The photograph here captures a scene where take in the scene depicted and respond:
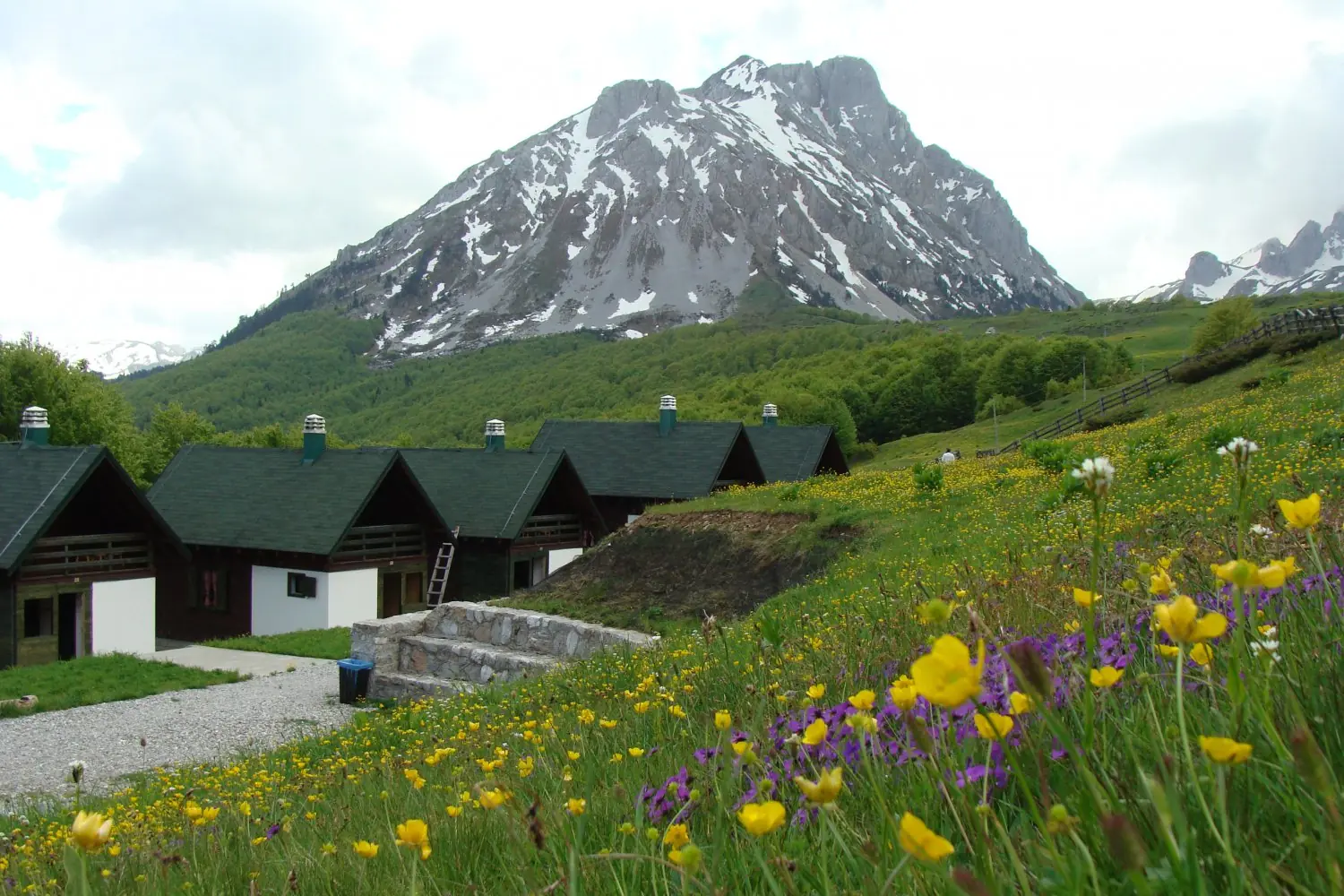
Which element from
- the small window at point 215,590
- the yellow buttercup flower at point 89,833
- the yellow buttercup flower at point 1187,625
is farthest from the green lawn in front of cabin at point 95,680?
the yellow buttercup flower at point 1187,625

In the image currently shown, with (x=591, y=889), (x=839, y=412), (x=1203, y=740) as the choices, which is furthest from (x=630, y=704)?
(x=839, y=412)

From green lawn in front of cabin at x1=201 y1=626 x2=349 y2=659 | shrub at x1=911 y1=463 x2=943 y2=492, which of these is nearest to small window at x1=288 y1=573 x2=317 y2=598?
green lawn in front of cabin at x1=201 y1=626 x2=349 y2=659

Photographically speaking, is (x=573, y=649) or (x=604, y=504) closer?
(x=573, y=649)

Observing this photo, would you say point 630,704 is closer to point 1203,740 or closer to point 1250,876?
point 1250,876

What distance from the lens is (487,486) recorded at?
114ft

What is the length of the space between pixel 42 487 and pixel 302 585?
24.0 ft

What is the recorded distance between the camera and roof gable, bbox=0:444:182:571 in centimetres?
2402

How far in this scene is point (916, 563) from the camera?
434 inches

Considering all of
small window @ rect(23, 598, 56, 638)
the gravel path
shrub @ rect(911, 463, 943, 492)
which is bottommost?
the gravel path

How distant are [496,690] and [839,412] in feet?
276

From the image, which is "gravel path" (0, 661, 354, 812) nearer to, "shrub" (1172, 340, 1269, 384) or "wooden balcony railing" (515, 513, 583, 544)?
"wooden balcony railing" (515, 513, 583, 544)

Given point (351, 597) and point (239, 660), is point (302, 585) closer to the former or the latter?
point (351, 597)

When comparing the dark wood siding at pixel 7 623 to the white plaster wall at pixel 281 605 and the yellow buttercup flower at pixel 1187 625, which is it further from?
the yellow buttercup flower at pixel 1187 625

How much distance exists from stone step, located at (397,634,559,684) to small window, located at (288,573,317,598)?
34.3 feet
